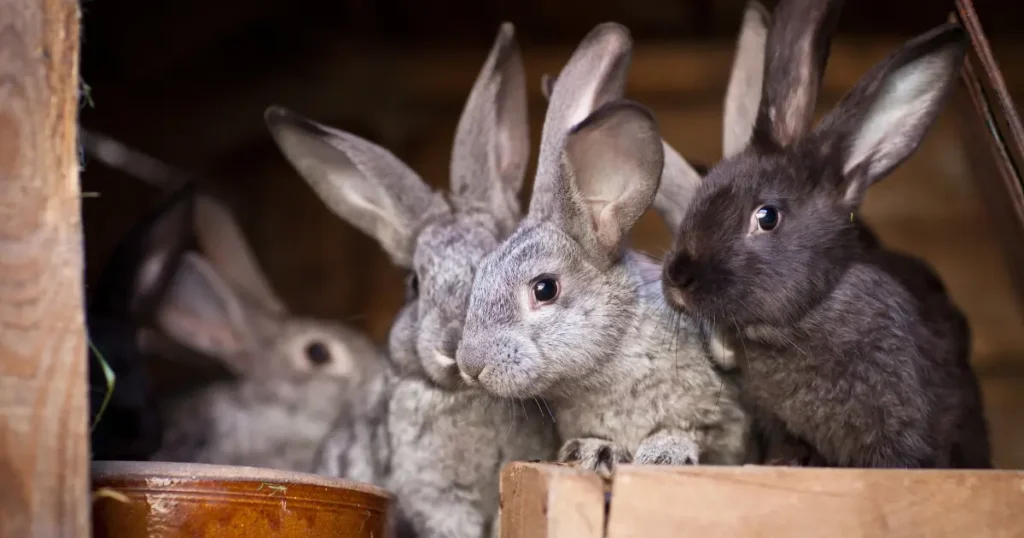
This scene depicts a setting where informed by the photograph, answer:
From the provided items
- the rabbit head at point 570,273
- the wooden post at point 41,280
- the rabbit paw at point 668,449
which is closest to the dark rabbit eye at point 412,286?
the rabbit head at point 570,273

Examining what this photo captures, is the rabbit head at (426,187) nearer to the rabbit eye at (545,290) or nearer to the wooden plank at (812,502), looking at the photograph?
the rabbit eye at (545,290)

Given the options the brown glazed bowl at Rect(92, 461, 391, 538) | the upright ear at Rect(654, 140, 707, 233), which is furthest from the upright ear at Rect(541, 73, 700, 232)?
the brown glazed bowl at Rect(92, 461, 391, 538)

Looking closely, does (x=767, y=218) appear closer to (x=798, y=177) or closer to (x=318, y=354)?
(x=798, y=177)

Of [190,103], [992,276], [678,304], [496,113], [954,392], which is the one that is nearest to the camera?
[678,304]

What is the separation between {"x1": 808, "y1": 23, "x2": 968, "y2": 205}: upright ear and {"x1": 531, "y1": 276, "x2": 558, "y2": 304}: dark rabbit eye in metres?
0.49

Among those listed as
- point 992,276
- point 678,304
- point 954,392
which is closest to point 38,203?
point 678,304

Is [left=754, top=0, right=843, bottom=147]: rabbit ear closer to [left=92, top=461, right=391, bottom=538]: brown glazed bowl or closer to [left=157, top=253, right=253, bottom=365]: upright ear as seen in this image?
[left=92, top=461, right=391, bottom=538]: brown glazed bowl

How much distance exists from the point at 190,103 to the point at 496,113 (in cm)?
142

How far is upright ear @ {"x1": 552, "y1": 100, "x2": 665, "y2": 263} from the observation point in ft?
5.51

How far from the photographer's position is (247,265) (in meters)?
3.01

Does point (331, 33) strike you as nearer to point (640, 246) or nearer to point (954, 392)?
point (640, 246)

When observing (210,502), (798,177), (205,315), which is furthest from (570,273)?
(205,315)

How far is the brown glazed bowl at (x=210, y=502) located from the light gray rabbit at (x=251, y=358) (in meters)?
1.03

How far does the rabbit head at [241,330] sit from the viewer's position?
9.35ft
